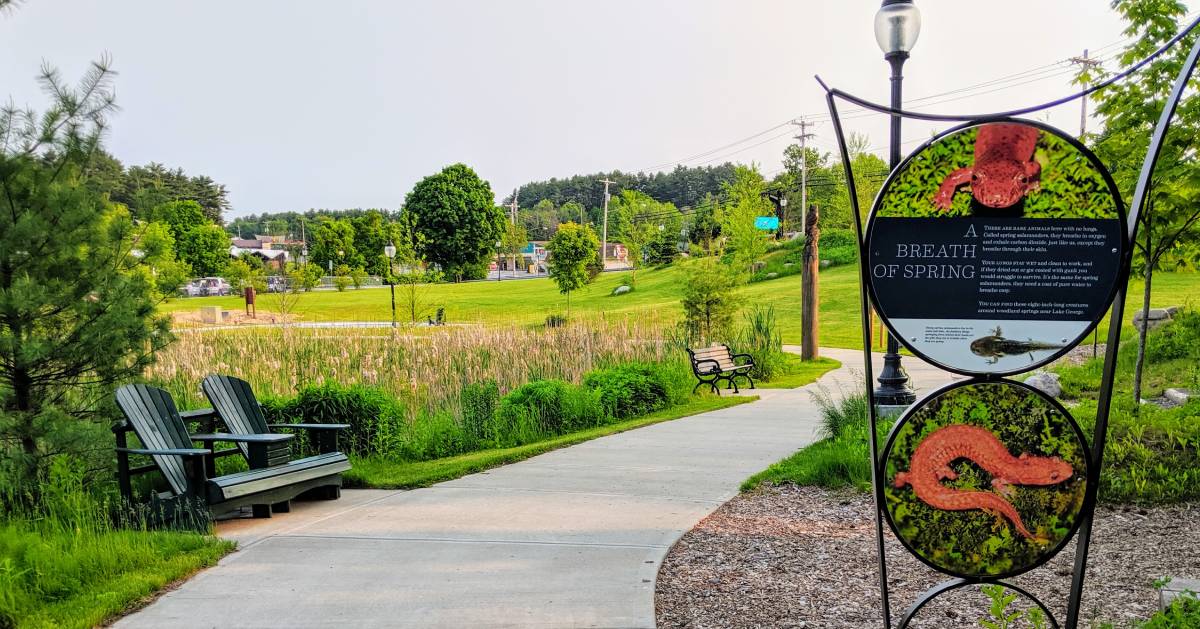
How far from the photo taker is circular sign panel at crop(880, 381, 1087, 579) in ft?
10.5

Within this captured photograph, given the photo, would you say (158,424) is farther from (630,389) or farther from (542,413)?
(630,389)

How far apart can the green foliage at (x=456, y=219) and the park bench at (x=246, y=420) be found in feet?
181

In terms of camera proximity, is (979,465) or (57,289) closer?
(979,465)

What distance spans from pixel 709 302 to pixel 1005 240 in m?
13.3

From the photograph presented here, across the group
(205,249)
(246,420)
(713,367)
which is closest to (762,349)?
(713,367)

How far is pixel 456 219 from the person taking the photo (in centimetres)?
6219

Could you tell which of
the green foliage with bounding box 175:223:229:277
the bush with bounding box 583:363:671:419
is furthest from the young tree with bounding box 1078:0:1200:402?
the green foliage with bounding box 175:223:229:277

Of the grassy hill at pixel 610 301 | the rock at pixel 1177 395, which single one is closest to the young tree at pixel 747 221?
the grassy hill at pixel 610 301

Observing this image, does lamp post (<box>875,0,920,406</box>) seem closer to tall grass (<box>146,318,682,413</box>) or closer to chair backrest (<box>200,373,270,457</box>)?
tall grass (<box>146,318,682,413</box>)

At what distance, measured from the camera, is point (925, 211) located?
3.14 m

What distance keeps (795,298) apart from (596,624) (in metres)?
31.4

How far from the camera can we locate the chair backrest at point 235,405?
621cm

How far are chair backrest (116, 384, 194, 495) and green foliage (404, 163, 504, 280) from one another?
55751 millimetres

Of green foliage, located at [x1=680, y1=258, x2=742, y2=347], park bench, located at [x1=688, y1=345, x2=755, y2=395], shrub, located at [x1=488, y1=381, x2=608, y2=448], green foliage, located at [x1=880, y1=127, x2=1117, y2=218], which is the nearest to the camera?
green foliage, located at [x1=880, y1=127, x2=1117, y2=218]
